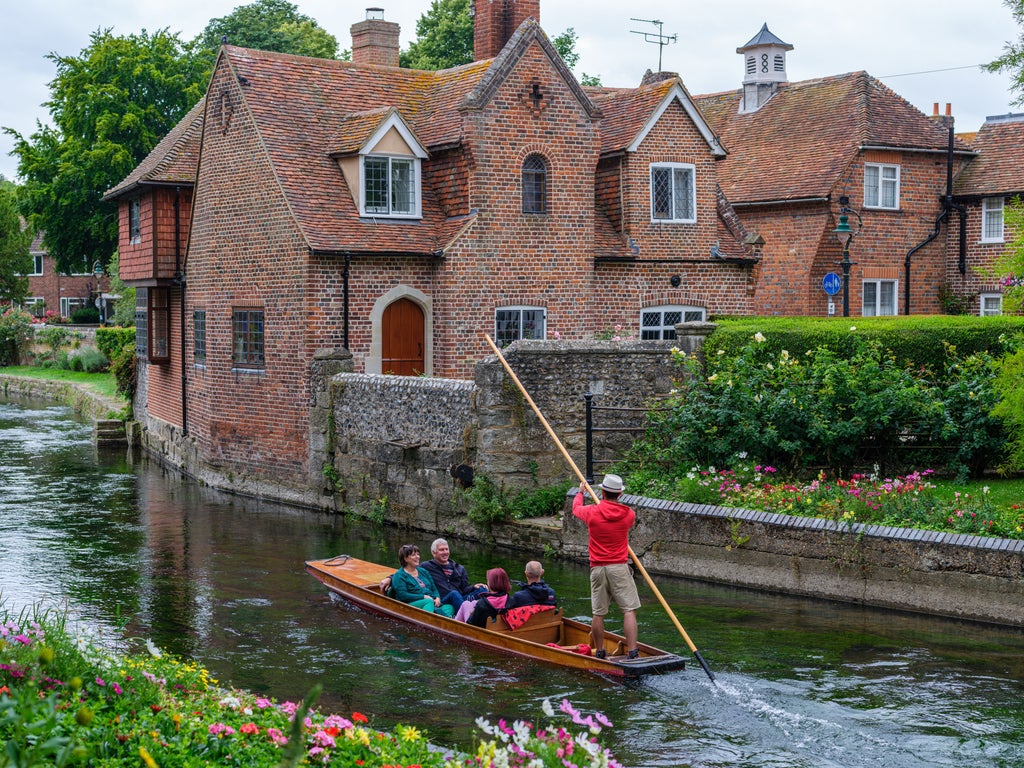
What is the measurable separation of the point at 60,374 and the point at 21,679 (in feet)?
154

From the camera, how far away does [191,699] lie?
8820 mm

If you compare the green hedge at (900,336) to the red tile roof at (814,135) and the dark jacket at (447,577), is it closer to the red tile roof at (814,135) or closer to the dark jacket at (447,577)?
the dark jacket at (447,577)

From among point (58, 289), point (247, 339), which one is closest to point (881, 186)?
point (247, 339)

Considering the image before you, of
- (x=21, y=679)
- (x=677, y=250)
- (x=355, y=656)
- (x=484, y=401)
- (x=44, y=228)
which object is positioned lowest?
(x=355, y=656)

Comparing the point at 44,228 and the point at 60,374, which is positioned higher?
the point at 44,228

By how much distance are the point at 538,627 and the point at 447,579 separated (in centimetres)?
204

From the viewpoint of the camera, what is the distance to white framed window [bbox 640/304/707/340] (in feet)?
90.1

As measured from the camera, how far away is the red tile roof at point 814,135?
3400 centimetres

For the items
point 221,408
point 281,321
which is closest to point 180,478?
point 221,408

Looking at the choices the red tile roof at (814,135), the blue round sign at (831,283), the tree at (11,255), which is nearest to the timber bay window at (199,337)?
the red tile roof at (814,135)

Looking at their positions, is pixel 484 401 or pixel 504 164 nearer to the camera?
pixel 484 401

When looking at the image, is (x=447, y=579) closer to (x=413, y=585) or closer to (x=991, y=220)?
(x=413, y=585)

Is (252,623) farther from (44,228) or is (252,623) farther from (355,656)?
(44,228)

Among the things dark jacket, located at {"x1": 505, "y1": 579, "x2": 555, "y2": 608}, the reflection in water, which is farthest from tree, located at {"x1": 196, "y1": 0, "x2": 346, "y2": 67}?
dark jacket, located at {"x1": 505, "y1": 579, "x2": 555, "y2": 608}
